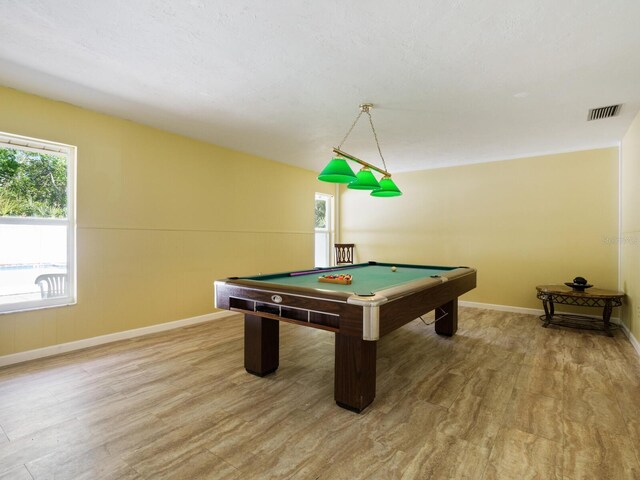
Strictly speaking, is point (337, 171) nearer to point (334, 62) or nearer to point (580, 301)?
point (334, 62)

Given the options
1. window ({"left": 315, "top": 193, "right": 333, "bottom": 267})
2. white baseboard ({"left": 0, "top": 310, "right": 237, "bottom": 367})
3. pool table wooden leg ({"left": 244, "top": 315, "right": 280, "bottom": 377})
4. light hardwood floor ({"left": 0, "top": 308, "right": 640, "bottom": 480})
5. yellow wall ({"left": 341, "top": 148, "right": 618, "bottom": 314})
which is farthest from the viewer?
window ({"left": 315, "top": 193, "right": 333, "bottom": 267})

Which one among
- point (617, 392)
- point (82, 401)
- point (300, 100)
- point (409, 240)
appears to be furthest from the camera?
point (409, 240)

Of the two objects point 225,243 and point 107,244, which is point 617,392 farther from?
point 107,244

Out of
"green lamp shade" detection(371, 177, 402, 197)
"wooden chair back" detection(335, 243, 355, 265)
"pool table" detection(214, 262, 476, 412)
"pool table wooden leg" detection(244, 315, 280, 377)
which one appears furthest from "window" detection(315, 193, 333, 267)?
"pool table wooden leg" detection(244, 315, 280, 377)

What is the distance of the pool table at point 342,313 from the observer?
194cm

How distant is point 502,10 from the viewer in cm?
182

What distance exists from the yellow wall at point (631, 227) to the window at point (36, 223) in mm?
5836

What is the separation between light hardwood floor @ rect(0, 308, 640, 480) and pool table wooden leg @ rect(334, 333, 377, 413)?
8 cm

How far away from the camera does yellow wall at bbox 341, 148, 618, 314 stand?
14.5 feet

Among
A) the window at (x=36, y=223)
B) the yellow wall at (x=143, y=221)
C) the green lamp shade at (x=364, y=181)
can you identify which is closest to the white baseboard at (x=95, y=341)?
the yellow wall at (x=143, y=221)

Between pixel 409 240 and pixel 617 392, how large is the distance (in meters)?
3.77

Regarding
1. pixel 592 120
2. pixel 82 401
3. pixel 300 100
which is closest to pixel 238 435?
pixel 82 401

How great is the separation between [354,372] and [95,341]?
2874 mm

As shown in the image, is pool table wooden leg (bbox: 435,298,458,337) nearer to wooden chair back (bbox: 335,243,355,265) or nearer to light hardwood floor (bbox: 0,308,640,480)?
light hardwood floor (bbox: 0,308,640,480)
